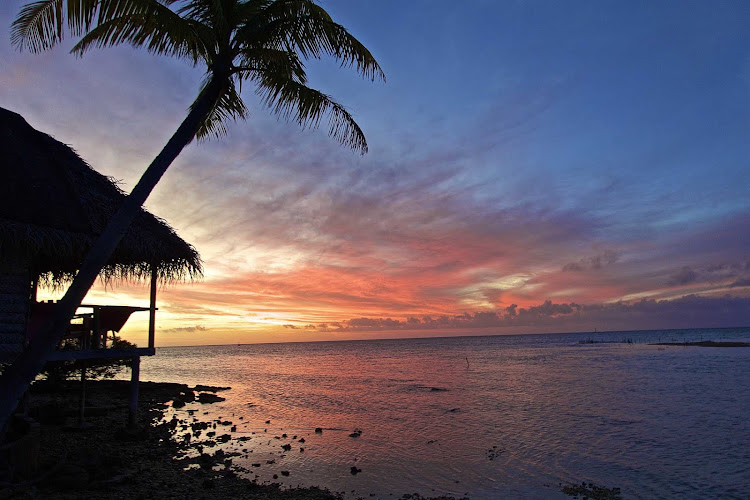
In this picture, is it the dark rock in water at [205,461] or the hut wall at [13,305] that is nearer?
the hut wall at [13,305]

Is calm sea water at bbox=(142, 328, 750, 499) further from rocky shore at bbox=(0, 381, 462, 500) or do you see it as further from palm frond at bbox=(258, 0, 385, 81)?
palm frond at bbox=(258, 0, 385, 81)

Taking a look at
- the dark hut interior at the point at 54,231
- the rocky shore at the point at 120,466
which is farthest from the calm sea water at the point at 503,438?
the dark hut interior at the point at 54,231

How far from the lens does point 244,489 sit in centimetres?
848

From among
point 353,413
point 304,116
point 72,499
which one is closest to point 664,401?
point 353,413

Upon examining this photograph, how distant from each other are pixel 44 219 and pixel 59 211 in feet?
1.39

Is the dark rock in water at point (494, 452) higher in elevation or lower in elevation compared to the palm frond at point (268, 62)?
lower

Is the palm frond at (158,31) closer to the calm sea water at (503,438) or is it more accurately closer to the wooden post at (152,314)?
the wooden post at (152,314)

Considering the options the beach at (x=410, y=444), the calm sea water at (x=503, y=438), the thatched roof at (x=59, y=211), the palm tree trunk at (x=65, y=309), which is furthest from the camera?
the calm sea water at (x=503, y=438)

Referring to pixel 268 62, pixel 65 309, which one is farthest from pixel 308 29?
pixel 65 309

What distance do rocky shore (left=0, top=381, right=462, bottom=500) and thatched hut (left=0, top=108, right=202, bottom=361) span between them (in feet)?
7.00

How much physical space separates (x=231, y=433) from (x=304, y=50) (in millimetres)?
11970

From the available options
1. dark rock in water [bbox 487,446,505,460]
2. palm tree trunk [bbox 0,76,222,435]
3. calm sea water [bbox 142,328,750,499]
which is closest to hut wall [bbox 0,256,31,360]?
palm tree trunk [bbox 0,76,222,435]

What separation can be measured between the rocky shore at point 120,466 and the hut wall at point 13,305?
2.14 m

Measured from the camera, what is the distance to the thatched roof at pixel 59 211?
821cm
